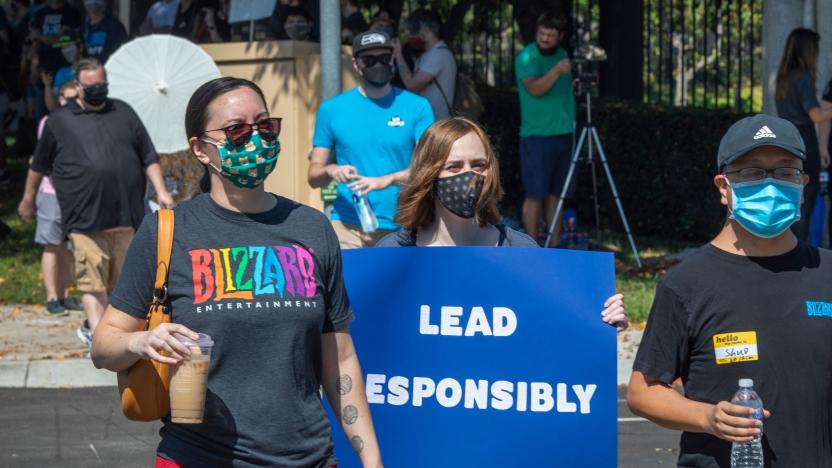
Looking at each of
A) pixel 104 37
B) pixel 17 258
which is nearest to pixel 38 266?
pixel 17 258

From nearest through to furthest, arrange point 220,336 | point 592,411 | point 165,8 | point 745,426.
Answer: point 745,426, point 220,336, point 592,411, point 165,8

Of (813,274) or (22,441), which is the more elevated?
(813,274)

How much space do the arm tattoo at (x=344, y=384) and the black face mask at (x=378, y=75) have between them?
4.08 m

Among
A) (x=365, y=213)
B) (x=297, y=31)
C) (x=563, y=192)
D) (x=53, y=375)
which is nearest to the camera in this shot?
(x=365, y=213)

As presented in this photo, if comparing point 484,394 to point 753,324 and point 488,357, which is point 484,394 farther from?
point 753,324

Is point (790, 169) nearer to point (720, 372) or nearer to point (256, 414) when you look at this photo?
point (720, 372)

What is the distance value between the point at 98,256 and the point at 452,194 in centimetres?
560

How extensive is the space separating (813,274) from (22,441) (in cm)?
540

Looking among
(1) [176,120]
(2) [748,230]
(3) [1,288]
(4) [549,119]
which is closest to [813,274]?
(2) [748,230]

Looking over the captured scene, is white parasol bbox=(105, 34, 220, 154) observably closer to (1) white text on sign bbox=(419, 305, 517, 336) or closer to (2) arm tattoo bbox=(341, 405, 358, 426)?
(1) white text on sign bbox=(419, 305, 517, 336)

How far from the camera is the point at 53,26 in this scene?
55.9 feet

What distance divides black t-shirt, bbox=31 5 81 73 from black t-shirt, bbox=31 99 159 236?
267 inches

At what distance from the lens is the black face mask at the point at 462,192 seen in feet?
15.6

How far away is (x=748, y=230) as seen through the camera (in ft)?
12.0
